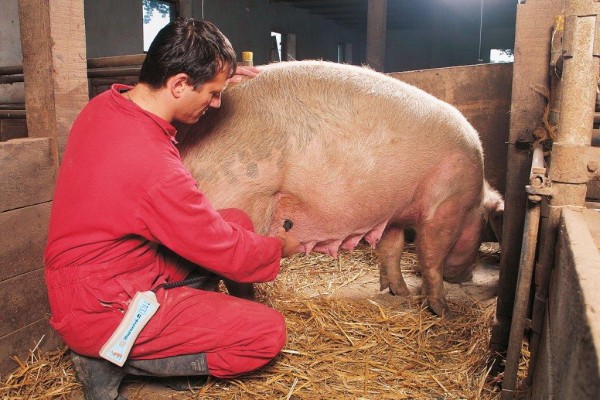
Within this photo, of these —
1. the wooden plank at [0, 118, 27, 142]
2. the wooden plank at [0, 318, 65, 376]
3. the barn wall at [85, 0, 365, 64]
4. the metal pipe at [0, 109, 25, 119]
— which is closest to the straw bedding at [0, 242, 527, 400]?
the wooden plank at [0, 318, 65, 376]

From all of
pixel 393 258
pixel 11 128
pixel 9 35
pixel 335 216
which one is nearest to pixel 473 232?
pixel 393 258

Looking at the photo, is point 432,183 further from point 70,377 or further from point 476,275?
point 70,377

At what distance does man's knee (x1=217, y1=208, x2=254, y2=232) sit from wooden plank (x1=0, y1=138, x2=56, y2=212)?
36.4 inches

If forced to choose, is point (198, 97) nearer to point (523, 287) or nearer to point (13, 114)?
point (523, 287)

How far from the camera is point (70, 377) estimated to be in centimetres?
264

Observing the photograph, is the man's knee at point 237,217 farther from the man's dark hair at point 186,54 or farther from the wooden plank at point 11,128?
the wooden plank at point 11,128

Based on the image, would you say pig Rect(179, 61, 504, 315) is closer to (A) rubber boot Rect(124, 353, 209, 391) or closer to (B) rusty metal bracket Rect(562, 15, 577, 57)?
(A) rubber boot Rect(124, 353, 209, 391)

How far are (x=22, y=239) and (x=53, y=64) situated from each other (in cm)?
87

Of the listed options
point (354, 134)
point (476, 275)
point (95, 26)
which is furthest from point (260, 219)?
point (95, 26)

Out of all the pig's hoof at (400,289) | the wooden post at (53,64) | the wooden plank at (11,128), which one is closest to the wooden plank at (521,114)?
the pig's hoof at (400,289)

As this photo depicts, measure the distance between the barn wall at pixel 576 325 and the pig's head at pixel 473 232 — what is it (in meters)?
2.06

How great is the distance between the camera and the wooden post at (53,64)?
269 centimetres

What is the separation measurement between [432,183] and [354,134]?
26.6 inches

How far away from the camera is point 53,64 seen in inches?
106
